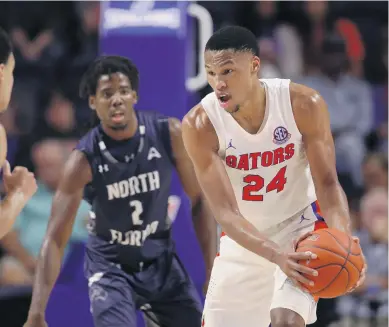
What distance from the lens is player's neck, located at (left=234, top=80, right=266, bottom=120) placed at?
4.62 meters

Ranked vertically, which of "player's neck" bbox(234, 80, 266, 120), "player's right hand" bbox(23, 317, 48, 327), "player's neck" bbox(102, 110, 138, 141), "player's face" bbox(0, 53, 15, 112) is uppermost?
"player's face" bbox(0, 53, 15, 112)

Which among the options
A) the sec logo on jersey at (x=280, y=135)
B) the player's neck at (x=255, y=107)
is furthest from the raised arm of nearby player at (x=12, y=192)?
the sec logo on jersey at (x=280, y=135)

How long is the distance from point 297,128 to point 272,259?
80cm

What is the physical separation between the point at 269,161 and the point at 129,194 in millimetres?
965

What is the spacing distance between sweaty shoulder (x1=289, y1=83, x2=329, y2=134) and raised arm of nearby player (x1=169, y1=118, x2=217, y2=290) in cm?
92

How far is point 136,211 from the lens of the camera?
5.18m

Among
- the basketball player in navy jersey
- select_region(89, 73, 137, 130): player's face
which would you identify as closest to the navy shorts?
the basketball player in navy jersey

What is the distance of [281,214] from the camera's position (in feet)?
15.3

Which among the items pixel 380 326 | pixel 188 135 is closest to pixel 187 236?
pixel 380 326

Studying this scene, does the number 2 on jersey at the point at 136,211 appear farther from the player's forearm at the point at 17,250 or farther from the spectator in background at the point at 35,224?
the player's forearm at the point at 17,250

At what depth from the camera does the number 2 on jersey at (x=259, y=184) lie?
15.3 ft

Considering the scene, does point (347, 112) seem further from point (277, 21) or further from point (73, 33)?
point (73, 33)

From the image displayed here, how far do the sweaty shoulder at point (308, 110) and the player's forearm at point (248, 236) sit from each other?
0.60 m

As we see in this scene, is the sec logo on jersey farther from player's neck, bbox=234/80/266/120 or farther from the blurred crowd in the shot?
the blurred crowd
